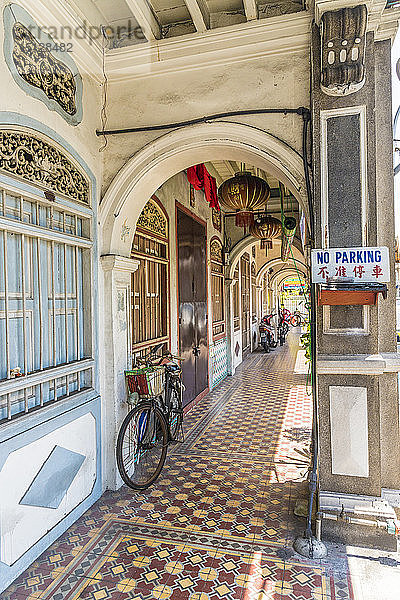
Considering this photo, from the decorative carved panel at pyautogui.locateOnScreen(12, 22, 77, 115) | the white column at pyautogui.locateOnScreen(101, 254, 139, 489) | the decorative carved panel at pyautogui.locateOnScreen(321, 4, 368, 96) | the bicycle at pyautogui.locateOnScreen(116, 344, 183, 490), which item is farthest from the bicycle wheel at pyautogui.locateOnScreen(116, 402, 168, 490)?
the decorative carved panel at pyautogui.locateOnScreen(321, 4, 368, 96)

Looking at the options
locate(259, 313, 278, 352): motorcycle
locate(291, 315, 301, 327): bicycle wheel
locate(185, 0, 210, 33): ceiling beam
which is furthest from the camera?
locate(291, 315, 301, 327): bicycle wheel

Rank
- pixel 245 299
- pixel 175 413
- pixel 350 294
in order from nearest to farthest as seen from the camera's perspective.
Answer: pixel 350 294 < pixel 175 413 < pixel 245 299

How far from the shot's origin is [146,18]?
11.0 feet

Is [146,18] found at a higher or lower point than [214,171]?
lower

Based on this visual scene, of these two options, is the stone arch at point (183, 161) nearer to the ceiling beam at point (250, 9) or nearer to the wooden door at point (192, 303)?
the ceiling beam at point (250, 9)

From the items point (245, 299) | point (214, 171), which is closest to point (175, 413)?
point (214, 171)

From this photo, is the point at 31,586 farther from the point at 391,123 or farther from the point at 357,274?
the point at 391,123

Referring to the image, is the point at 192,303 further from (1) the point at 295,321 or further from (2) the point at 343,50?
(1) the point at 295,321

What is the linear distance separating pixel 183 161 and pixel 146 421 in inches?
101

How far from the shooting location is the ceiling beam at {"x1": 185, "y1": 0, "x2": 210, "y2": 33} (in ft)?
10.3

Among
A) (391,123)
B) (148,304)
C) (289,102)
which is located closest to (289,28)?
(289,102)

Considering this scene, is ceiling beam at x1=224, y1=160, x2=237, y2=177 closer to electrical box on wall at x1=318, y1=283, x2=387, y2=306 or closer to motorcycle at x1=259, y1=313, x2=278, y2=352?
electrical box on wall at x1=318, y1=283, x2=387, y2=306

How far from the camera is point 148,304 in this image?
498 centimetres

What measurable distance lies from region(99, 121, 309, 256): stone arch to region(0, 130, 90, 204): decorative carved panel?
0.30m
